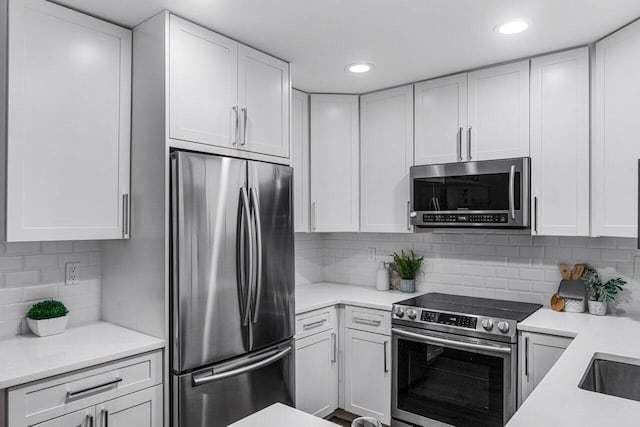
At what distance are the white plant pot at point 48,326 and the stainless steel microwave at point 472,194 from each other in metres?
2.22

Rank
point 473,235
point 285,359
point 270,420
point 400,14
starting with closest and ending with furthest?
point 270,420, point 400,14, point 285,359, point 473,235

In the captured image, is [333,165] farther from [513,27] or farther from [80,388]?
[80,388]

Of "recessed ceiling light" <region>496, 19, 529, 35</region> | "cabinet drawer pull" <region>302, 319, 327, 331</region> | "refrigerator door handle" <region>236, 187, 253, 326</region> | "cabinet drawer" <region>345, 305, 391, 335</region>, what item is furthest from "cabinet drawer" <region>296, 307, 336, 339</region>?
"recessed ceiling light" <region>496, 19, 529, 35</region>

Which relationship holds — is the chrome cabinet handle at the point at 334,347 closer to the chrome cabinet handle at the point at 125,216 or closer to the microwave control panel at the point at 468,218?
the microwave control panel at the point at 468,218

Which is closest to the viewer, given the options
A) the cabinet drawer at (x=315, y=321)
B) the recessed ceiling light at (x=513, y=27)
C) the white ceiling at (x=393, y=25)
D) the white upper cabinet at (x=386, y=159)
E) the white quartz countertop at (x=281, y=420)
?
the white quartz countertop at (x=281, y=420)

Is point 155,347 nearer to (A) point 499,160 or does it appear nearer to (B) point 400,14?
(B) point 400,14

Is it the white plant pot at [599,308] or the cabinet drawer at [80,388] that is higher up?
the white plant pot at [599,308]

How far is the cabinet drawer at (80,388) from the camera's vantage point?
1630mm

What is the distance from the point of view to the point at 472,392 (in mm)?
2598

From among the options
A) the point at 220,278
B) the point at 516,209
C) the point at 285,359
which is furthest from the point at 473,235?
the point at 220,278

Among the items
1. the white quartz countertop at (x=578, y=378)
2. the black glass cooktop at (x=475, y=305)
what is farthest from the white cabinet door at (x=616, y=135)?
the black glass cooktop at (x=475, y=305)

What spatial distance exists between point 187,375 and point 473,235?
221cm

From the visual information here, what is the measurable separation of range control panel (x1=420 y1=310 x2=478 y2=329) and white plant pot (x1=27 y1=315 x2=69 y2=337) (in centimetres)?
204

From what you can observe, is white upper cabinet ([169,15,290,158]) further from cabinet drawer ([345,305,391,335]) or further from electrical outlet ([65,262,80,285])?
cabinet drawer ([345,305,391,335])
